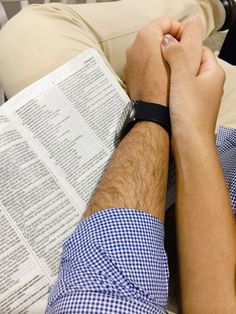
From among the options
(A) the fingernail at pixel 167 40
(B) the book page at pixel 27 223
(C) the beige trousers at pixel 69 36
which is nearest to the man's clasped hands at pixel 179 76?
(A) the fingernail at pixel 167 40

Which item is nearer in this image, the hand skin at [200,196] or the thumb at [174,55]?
the hand skin at [200,196]

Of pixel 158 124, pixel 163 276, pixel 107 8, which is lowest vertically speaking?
pixel 163 276

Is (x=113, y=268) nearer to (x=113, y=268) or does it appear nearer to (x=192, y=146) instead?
(x=113, y=268)

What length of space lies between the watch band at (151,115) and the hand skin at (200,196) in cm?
1

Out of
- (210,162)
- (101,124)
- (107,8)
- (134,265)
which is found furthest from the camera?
(107,8)

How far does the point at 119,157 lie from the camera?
1.86ft

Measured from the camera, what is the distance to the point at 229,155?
2.09 feet

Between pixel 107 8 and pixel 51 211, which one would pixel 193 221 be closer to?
pixel 51 211

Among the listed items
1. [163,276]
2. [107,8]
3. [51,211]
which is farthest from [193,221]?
[107,8]

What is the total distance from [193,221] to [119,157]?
5.5 inches

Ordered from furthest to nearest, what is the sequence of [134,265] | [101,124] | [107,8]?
[107,8], [101,124], [134,265]

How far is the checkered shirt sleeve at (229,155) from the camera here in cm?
58

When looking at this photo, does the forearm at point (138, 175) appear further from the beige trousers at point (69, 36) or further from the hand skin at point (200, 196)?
the beige trousers at point (69, 36)

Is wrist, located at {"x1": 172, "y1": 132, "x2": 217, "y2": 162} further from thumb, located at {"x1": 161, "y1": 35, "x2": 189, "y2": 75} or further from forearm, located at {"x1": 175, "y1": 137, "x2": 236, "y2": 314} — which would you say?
thumb, located at {"x1": 161, "y1": 35, "x2": 189, "y2": 75}
